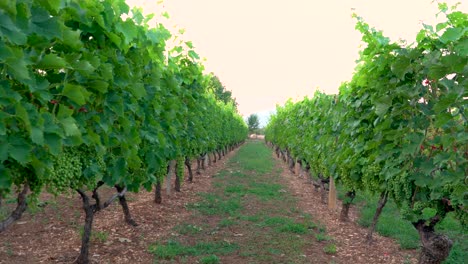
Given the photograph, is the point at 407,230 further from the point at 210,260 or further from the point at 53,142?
the point at 53,142

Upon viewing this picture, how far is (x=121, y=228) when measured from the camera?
27.3 ft

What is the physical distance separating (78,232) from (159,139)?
3335mm

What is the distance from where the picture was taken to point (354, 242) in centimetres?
829

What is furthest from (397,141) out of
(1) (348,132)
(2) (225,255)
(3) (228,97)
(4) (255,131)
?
(4) (255,131)

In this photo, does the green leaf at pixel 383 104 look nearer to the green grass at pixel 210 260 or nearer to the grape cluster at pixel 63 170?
the grape cluster at pixel 63 170

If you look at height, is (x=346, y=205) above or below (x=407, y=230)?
above

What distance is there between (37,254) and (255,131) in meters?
101

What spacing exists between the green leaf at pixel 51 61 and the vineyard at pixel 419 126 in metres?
2.55

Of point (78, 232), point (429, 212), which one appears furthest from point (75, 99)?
point (78, 232)

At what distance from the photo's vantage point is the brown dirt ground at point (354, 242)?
7.28 meters

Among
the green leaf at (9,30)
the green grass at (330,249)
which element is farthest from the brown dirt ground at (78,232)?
the green leaf at (9,30)

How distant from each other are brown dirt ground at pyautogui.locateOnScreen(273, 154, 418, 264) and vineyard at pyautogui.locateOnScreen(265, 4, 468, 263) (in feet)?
3.41

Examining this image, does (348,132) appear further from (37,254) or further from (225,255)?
(37,254)

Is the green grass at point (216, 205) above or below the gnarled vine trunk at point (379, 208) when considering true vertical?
below
